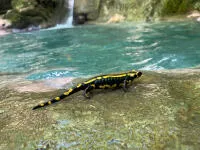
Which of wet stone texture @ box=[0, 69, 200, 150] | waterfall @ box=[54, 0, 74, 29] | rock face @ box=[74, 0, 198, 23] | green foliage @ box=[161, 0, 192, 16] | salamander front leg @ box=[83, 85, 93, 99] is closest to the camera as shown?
wet stone texture @ box=[0, 69, 200, 150]

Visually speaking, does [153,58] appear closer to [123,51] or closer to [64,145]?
[123,51]

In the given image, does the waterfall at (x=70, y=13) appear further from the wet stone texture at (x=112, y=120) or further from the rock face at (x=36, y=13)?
the wet stone texture at (x=112, y=120)

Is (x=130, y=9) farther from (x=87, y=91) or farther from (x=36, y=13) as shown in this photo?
(x=87, y=91)

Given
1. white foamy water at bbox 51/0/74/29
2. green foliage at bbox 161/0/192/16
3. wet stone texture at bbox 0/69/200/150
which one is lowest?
white foamy water at bbox 51/0/74/29

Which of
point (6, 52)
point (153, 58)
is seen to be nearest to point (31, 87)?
point (153, 58)

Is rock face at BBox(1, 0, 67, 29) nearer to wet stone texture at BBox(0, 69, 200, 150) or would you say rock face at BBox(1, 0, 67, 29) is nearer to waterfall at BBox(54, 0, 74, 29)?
waterfall at BBox(54, 0, 74, 29)

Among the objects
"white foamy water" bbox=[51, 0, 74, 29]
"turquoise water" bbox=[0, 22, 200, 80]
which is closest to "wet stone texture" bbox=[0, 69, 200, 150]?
"turquoise water" bbox=[0, 22, 200, 80]

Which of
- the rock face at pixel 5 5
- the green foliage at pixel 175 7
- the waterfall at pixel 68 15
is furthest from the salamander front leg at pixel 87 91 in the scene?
the rock face at pixel 5 5
